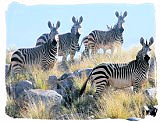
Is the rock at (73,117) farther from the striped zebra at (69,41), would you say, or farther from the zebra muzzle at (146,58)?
the zebra muzzle at (146,58)

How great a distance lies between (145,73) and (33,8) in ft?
4.45

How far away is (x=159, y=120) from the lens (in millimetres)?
5500

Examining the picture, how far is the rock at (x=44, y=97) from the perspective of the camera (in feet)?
18.5

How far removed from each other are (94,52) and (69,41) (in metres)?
0.30

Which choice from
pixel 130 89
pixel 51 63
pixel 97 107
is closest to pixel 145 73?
pixel 130 89

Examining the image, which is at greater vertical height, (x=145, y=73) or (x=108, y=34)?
(x=108, y=34)

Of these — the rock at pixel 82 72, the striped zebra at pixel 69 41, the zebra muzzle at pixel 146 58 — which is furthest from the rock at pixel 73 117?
the zebra muzzle at pixel 146 58

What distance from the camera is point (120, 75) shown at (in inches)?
228

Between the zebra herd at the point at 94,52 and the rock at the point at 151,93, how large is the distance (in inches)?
4.4

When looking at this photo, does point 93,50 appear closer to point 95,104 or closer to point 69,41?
point 69,41

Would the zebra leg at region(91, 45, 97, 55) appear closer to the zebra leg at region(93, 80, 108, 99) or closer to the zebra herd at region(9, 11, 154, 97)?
the zebra herd at region(9, 11, 154, 97)

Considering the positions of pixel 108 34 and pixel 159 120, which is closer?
pixel 159 120

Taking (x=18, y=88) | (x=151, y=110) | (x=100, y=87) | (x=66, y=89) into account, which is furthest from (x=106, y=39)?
(x=18, y=88)

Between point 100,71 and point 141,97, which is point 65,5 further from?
point 141,97
